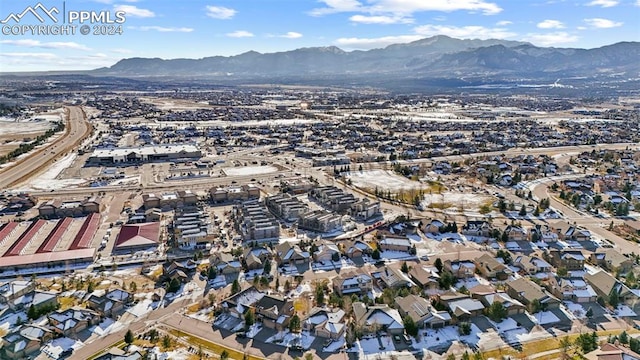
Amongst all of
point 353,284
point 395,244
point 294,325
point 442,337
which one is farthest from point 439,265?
point 294,325

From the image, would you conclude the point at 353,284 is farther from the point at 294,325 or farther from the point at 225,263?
the point at 225,263

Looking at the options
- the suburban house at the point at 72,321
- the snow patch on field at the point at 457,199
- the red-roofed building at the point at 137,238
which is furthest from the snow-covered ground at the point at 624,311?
the red-roofed building at the point at 137,238

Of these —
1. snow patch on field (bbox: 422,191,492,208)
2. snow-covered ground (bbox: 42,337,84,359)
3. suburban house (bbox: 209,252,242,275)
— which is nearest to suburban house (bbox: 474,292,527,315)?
suburban house (bbox: 209,252,242,275)

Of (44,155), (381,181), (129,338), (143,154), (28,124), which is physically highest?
(28,124)

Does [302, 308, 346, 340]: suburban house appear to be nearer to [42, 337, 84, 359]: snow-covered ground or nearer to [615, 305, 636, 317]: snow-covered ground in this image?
[42, 337, 84, 359]: snow-covered ground

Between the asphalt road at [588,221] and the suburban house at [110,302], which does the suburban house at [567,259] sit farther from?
the suburban house at [110,302]

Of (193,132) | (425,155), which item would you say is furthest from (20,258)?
(193,132)

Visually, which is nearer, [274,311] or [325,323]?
[325,323]

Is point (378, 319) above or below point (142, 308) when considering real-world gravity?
above
